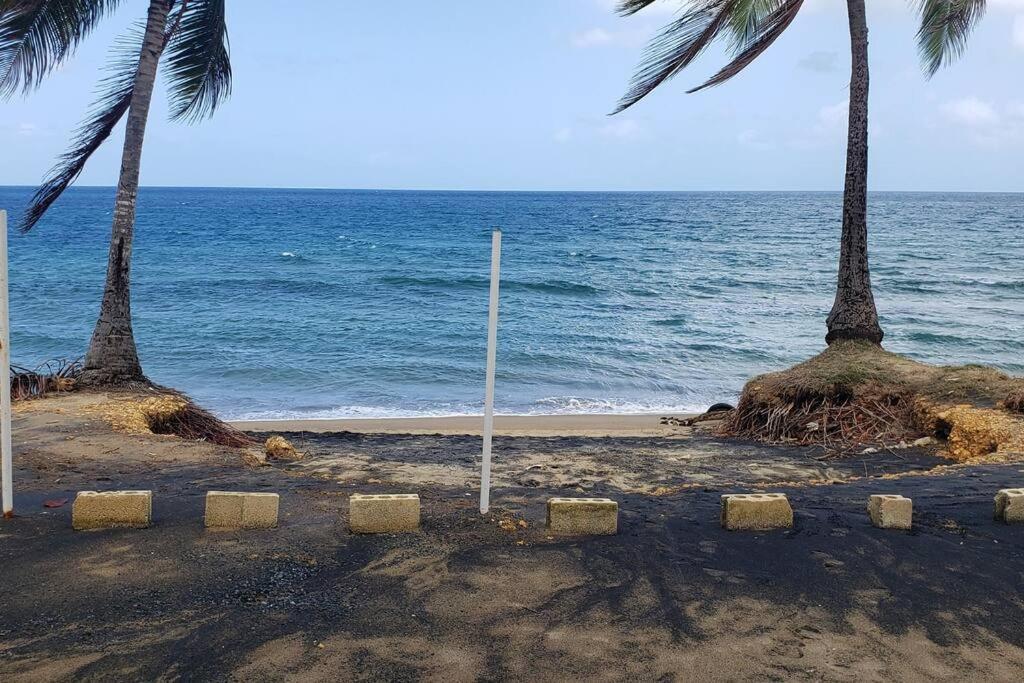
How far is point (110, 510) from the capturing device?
17.6ft

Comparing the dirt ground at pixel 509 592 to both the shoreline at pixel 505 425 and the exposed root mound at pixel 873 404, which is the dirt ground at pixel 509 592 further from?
the shoreline at pixel 505 425

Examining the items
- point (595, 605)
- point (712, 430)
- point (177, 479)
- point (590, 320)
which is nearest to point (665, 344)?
point (590, 320)

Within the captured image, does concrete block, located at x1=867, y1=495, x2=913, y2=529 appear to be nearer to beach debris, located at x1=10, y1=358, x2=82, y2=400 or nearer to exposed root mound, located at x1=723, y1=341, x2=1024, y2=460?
exposed root mound, located at x1=723, y1=341, x2=1024, y2=460

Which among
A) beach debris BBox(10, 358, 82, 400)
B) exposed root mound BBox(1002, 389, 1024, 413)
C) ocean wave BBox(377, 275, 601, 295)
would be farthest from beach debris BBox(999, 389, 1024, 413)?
ocean wave BBox(377, 275, 601, 295)

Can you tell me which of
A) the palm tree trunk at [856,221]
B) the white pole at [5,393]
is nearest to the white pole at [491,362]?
the white pole at [5,393]

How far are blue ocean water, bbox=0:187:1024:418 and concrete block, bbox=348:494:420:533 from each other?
8911 mm

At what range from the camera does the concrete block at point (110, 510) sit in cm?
533

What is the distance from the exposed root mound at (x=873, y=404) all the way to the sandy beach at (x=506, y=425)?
160 cm

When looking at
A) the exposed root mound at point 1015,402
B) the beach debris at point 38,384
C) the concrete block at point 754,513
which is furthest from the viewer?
the beach debris at point 38,384

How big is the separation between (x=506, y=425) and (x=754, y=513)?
7660mm

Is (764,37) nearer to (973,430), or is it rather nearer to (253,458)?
A: (973,430)

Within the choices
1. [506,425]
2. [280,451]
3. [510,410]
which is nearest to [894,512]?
[280,451]

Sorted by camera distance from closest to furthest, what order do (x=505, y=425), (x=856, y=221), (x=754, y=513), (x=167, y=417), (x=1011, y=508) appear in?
(x=754, y=513), (x=1011, y=508), (x=167, y=417), (x=856, y=221), (x=505, y=425)

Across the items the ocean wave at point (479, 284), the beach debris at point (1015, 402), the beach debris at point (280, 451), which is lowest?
the ocean wave at point (479, 284)
